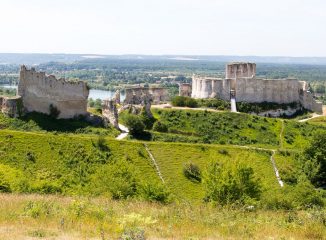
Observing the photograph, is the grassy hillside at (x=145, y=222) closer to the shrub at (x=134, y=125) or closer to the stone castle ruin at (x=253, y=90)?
the shrub at (x=134, y=125)

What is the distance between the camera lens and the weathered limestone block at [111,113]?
2203 inches

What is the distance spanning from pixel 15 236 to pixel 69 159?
95.9 ft

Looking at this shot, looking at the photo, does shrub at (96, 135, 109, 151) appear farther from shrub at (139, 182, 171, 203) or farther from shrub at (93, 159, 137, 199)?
shrub at (139, 182, 171, 203)

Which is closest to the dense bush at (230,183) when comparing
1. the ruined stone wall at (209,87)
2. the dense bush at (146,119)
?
the dense bush at (146,119)

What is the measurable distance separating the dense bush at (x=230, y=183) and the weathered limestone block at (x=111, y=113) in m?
23.8

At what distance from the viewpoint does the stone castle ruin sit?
72562 mm

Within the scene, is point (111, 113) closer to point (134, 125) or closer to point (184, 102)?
point (134, 125)

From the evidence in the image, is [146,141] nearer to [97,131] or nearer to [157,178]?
[97,131]

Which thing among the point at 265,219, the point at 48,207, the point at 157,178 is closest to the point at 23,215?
the point at 48,207

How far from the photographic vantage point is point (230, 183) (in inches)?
1133

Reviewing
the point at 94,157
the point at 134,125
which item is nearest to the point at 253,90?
the point at 134,125

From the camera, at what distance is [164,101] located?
76625mm

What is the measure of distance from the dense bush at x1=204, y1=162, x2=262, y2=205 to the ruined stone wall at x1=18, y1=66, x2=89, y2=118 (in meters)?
23.8

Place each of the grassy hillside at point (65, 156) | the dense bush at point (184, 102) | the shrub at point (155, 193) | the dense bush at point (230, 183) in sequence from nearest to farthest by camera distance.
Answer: the shrub at point (155, 193) < the dense bush at point (230, 183) < the grassy hillside at point (65, 156) < the dense bush at point (184, 102)
